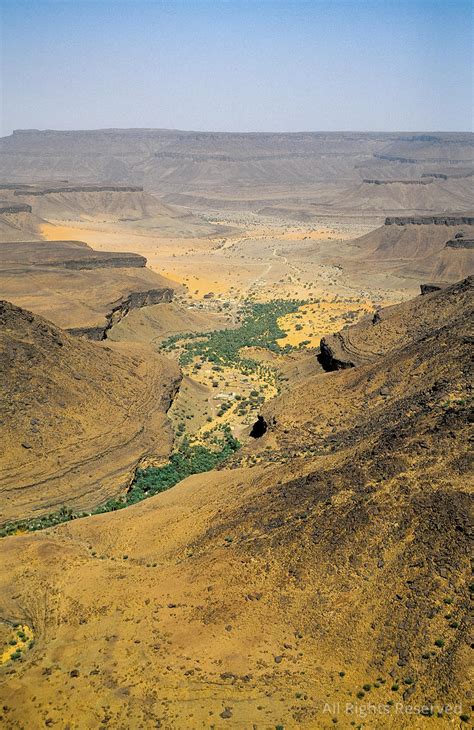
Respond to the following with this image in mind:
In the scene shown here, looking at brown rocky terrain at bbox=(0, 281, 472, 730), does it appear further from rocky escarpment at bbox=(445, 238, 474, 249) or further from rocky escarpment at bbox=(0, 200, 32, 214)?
rocky escarpment at bbox=(0, 200, 32, 214)

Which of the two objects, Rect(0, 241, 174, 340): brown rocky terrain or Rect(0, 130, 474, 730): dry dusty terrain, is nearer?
Rect(0, 130, 474, 730): dry dusty terrain

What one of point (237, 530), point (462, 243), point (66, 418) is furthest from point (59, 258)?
point (237, 530)

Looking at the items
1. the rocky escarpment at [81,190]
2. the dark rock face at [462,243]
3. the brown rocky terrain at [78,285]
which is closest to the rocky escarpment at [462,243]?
the dark rock face at [462,243]

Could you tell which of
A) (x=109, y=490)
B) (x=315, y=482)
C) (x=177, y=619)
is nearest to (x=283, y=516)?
(x=315, y=482)

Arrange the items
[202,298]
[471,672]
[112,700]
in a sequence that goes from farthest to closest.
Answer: [202,298]
[112,700]
[471,672]

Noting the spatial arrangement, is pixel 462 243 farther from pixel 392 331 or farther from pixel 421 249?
pixel 392 331

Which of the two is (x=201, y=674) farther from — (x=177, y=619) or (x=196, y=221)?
(x=196, y=221)

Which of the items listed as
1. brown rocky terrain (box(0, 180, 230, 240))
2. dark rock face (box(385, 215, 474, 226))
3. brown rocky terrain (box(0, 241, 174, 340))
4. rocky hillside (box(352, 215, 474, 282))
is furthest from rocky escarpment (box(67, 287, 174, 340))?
brown rocky terrain (box(0, 180, 230, 240))
